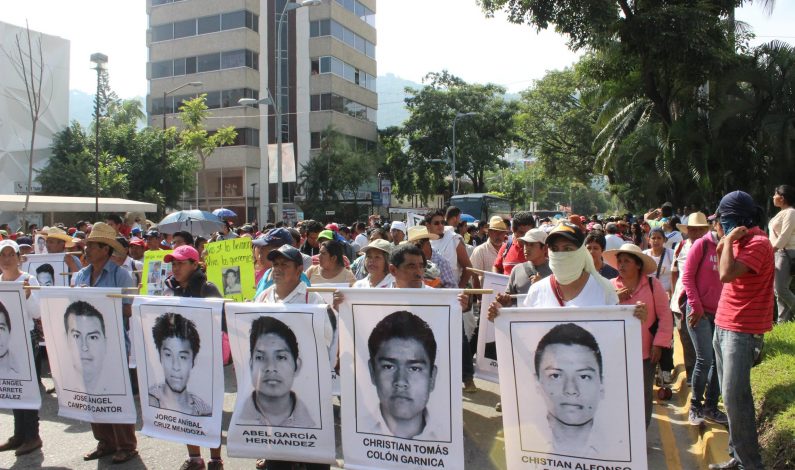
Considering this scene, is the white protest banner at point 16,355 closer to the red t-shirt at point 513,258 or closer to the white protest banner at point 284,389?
the white protest banner at point 284,389

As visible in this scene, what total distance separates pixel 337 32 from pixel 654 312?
159 ft

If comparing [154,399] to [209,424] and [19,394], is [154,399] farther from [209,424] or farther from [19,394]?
[19,394]

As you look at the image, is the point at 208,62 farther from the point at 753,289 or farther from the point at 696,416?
the point at 753,289

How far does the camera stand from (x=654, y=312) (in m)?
5.36

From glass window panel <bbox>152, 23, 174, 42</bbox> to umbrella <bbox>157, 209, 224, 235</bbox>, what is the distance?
133 feet

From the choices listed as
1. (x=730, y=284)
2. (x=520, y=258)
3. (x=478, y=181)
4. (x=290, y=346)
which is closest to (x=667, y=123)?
(x=520, y=258)

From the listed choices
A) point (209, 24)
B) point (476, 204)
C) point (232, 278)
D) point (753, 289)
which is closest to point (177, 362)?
point (232, 278)

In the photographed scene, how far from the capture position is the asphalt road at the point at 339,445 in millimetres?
5414

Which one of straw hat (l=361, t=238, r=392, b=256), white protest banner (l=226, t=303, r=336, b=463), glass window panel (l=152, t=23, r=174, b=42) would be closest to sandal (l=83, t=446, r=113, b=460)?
white protest banner (l=226, t=303, r=336, b=463)

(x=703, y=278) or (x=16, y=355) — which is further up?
(x=703, y=278)

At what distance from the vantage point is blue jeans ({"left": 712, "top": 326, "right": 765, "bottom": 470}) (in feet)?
14.7

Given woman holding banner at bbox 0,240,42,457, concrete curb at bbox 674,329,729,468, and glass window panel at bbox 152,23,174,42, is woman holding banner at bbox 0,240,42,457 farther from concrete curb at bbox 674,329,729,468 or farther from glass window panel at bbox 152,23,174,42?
glass window panel at bbox 152,23,174,42

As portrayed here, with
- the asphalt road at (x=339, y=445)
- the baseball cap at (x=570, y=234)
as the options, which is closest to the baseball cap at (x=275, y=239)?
the asphalt road at (x=339, y=445)

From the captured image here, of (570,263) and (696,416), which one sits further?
(696,416)
